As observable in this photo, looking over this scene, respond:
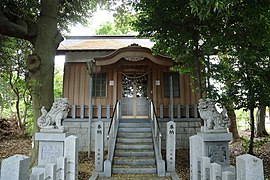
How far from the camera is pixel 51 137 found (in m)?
4.45

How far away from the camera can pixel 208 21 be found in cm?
629

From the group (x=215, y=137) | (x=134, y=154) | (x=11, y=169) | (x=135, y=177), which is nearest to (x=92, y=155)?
(x=134, y=154)

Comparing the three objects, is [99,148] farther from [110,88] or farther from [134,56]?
[110,88]

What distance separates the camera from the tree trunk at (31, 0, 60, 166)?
5676 mm

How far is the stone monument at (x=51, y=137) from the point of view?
14.6 feet

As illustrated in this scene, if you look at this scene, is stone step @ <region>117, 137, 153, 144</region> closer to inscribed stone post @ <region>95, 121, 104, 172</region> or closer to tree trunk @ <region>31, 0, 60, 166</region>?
inscribed stone post @ <region>95, 121, 104, 172</region>

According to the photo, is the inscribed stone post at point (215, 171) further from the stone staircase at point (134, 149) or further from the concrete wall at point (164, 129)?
the concrete wall at point (164, 129)

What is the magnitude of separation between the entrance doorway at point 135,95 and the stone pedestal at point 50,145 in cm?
673

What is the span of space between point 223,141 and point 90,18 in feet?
26.4

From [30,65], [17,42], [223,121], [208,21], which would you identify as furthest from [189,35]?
[17,42]

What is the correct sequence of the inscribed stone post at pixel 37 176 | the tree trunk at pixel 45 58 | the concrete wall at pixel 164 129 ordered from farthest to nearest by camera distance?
the concrete wall at pixel 164 129 < the tree trunk at pixel 45 58 < the inscribed stone post at pixel 37 176

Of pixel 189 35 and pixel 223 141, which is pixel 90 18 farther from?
pixel 223 141

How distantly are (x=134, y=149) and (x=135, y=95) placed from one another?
411 cm

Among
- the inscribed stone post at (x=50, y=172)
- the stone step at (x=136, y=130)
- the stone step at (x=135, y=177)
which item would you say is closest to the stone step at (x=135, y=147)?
the stone step at (x=136, y=130)
